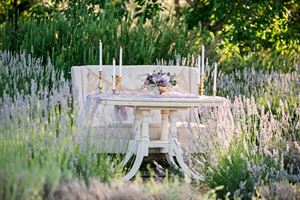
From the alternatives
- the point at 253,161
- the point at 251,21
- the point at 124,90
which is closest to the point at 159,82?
the point at 124,90

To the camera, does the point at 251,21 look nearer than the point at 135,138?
No

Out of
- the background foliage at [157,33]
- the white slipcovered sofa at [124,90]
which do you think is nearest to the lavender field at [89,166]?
the white slipcovered sofa at [124,90]

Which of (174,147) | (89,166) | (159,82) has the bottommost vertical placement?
(174,147)

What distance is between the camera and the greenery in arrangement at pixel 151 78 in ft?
14.3

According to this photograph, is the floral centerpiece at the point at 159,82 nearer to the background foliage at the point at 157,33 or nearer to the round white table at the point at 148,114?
the round white table at the point at 148,114

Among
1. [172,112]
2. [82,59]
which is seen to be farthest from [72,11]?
[172,112]

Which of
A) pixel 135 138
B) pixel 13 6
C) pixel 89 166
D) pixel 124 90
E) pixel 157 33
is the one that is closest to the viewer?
pixel 89 166

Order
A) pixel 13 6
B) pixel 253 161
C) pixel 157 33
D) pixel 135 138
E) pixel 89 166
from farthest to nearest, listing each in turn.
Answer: pixel 13 6 → pixel 157 33 → pixel 135 138 → pixel 253 161 → pixel 89 166

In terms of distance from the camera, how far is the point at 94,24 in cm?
1041

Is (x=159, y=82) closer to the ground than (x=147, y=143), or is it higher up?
higher up

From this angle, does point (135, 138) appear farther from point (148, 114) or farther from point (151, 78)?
point (151, 78)

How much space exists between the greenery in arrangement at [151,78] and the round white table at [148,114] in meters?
0.21

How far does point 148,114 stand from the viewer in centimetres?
719

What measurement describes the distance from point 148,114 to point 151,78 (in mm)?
327
